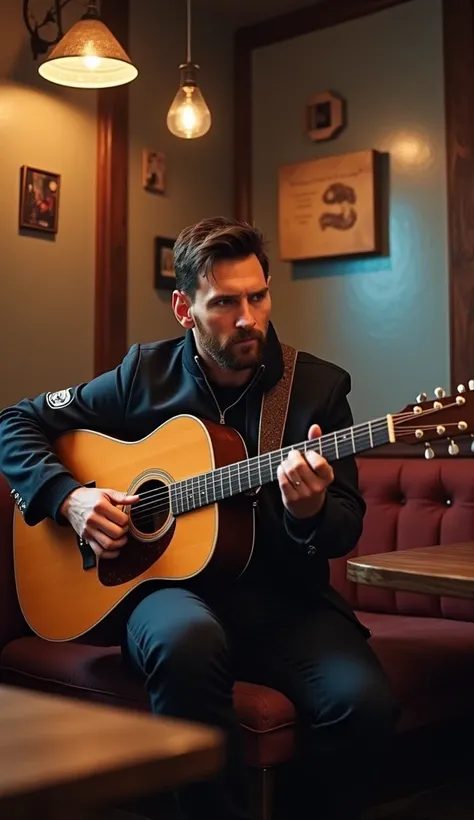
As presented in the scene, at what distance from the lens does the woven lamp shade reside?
2.58 meters

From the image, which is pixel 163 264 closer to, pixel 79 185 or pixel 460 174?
pixel 79 185

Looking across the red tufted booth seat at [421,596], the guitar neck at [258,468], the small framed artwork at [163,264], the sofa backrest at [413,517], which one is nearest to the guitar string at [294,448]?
the guitar neck at [258,468]

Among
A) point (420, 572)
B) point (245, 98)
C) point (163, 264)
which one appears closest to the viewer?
point (420, 572)

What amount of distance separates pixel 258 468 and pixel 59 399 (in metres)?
0.63

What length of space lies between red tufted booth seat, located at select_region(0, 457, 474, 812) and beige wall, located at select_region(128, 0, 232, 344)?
1007 millimetres

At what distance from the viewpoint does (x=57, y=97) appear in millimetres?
3037

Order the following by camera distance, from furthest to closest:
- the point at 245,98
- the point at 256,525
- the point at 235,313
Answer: the point at 245,98
the point at 235,313
the point at 256,525

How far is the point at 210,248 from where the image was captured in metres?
2.01

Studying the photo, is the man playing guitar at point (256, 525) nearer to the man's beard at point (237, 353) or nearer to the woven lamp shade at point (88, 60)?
the man's beard at point (237, 353)

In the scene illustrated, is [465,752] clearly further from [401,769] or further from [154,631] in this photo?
[154,631]

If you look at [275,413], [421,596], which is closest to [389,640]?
[421,596]

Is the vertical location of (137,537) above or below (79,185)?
below

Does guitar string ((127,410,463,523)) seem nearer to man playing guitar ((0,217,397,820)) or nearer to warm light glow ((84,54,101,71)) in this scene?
man playing guitar ((0,217,397,820))

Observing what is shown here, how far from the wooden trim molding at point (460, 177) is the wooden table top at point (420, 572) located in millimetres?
1405
